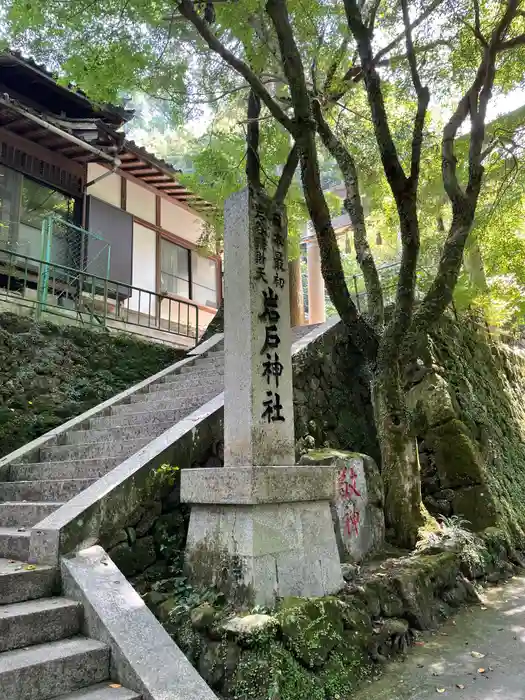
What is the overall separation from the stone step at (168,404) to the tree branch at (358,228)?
290 centimetres

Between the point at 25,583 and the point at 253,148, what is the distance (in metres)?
5.19

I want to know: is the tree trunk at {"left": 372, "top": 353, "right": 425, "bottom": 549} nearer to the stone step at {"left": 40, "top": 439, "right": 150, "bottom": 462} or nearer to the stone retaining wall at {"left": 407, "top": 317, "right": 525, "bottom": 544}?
the stone retaining wall at {"left": 407, "top": 317, "right": 525, "bottom": 544}

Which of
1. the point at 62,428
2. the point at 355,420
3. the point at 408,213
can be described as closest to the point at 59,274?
the point at 62,428

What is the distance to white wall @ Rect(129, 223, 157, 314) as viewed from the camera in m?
15.4

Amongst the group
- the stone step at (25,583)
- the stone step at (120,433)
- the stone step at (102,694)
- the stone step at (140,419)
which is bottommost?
the stone step at (102,694)

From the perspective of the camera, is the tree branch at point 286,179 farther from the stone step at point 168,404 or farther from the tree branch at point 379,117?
the stone step at point 168,404

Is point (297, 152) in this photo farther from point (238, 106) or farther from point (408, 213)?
point (238, 106)

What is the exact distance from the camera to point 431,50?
9.19m

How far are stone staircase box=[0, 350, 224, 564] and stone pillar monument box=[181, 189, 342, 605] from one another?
158 centimetres

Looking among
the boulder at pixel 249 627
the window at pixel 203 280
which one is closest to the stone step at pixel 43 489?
the boulder at pixel 249 627

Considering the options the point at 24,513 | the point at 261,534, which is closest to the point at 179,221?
the point at 24,513

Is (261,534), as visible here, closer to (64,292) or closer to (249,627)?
(249,627)

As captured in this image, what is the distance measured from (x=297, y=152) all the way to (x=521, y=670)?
5977 mm

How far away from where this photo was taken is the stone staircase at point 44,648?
3381mm
